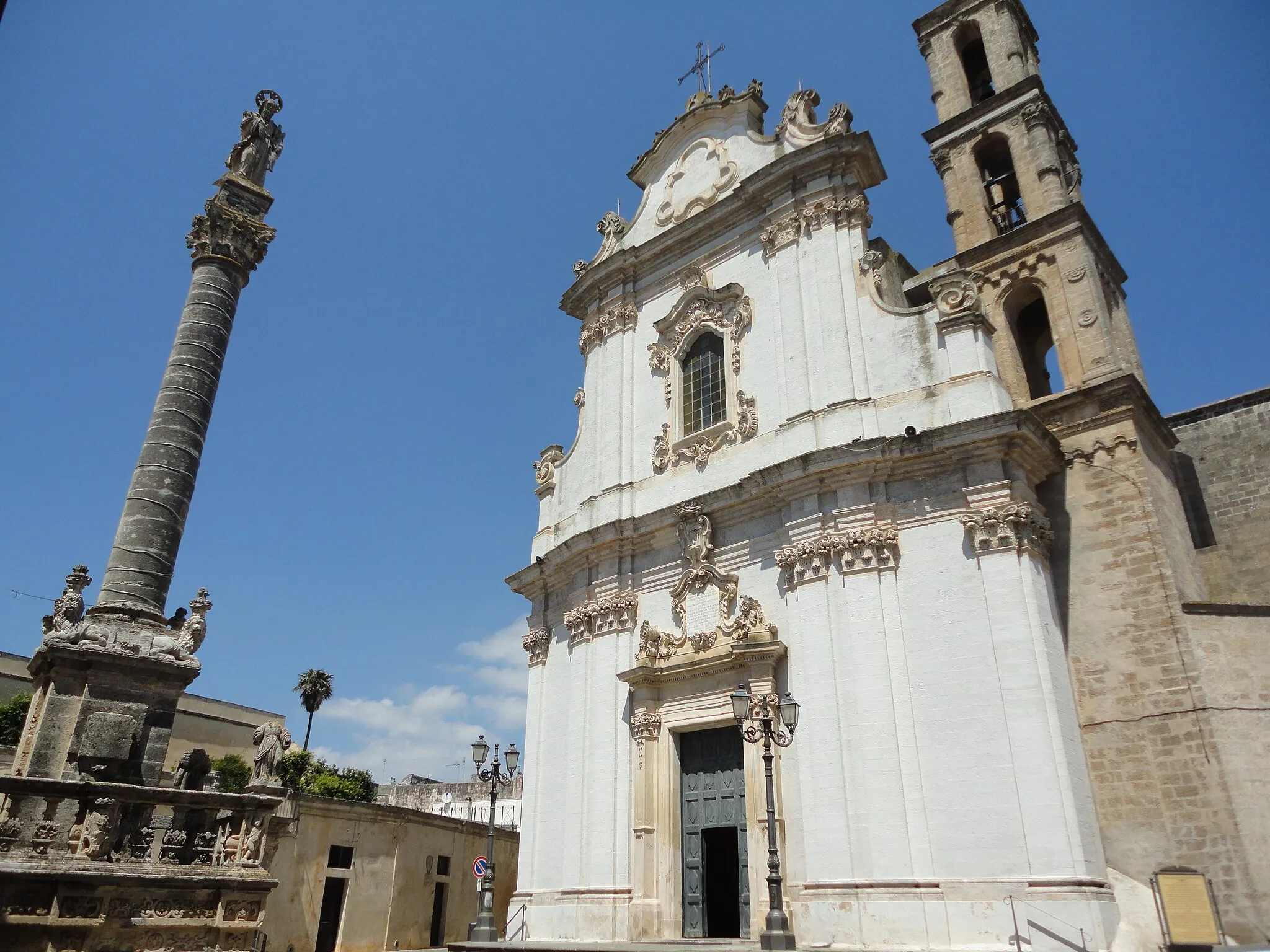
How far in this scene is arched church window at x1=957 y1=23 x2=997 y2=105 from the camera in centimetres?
2177

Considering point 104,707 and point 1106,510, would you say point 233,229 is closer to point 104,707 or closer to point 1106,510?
point 104,707

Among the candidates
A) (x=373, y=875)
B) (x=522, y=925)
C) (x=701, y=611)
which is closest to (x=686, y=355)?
(x=701, y=611)

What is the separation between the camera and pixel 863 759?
523 inches

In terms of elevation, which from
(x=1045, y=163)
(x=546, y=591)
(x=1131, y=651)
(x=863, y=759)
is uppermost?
(x=1045, y=163)

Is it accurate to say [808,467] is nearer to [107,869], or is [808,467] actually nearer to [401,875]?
[107,869]

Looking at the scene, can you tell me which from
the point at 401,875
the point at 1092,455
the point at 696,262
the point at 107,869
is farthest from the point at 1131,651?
the point at 401,875

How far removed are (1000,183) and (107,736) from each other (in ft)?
64.4

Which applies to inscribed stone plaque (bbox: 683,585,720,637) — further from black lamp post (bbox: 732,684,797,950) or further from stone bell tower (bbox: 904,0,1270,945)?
stone bell tower (bbox: 904,0,1270,945)

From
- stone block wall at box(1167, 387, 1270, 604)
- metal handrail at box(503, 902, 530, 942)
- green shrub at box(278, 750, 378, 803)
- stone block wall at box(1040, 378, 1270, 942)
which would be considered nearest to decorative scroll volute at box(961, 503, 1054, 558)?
stone block wall at box(1040, 378, 1270, 942)

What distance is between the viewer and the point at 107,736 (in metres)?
10.8

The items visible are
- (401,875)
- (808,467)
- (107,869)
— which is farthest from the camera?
(401,875)

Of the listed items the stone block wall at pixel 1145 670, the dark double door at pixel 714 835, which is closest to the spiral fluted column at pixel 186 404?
the dark double door at pixel 714 835

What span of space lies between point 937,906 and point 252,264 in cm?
1427

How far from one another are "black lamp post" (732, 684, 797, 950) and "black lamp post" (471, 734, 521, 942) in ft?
16.8
